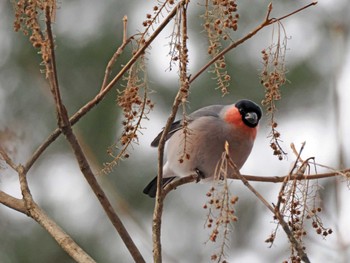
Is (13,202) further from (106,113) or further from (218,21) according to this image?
(106,113)

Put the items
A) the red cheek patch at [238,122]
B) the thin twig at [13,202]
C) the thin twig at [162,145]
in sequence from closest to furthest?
the thin twig at [162,145], the thin twig at [13,202], the red cheek patch at [238,122]

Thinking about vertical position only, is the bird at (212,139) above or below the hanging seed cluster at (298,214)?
above

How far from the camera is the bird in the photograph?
267cm

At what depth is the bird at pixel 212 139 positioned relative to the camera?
8.77 ft

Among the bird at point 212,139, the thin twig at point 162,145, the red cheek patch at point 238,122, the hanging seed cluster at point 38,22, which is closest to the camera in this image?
the hanging seed cluster at point 38,22

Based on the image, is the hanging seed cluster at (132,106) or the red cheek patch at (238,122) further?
the red cheek patch at (238,122)

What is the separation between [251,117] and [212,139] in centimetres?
19

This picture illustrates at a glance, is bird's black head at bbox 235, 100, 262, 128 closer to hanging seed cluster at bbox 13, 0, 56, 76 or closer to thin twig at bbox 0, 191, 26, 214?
thin twig at bbox 0, 191, 26, 214

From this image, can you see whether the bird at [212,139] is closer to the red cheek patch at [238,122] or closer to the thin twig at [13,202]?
the red cheek patch at [238,122]

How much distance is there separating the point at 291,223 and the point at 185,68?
13.3 inches

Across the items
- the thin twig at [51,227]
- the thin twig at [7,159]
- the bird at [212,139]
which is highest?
the bird at [212,139]

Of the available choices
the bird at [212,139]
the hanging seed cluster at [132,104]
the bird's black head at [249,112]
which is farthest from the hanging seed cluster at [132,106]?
the bird's black head at [249,112]

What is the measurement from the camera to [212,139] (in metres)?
2.69

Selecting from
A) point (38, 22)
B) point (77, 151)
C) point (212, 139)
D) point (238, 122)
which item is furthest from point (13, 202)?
point (238, 122)
